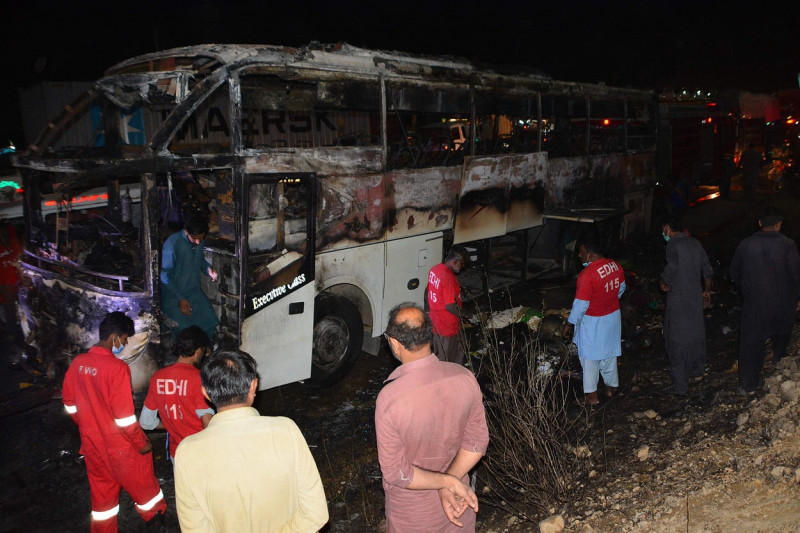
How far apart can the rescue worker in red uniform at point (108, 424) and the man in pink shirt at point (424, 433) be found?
6.04ft

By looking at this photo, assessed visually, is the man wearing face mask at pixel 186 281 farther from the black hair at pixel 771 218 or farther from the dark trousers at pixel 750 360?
the black hair at pixel 771 218

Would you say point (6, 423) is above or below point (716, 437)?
below

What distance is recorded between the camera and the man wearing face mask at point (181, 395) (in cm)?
364

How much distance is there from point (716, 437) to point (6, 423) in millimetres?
6139

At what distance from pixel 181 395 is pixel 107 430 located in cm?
47

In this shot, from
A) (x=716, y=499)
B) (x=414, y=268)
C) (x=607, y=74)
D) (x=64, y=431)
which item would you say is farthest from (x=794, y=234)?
(x=607, y=74)

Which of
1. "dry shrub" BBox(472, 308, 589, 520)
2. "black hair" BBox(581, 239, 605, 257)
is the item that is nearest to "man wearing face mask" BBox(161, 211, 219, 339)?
"dry shrub" BBox(472, 308, 589, 520)

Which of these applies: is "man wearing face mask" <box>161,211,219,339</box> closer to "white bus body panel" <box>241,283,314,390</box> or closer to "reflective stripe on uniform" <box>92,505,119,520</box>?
"white bus body panel" <box>241,283,314,390</box>

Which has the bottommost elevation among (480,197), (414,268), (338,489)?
(338,489)

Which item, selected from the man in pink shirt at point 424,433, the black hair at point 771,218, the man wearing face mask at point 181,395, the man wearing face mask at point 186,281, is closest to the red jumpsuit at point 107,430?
the man wearing face mask at point 181,395

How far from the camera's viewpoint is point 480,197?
7559 millimetres

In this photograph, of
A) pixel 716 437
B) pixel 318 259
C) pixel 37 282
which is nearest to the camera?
pixel 716 437

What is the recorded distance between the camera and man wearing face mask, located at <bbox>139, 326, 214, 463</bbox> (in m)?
3.64

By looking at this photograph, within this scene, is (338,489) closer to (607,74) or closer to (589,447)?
(589,447)
